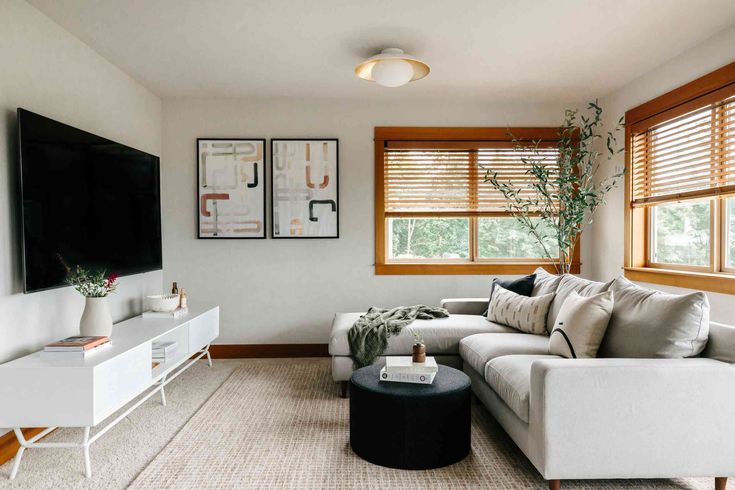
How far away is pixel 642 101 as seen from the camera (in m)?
3.96

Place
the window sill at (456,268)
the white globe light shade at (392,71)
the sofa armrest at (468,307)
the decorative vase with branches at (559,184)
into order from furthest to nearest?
the window sill at (456,268)
the decorative vase with branches at (559,184)
the sofa armrest at (468,307)
the white globe light shade at (392,71)

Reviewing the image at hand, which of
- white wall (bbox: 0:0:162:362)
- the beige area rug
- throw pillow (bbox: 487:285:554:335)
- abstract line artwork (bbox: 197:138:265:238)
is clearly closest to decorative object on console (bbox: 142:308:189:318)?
white wall (bbox: 0:0:162:362)

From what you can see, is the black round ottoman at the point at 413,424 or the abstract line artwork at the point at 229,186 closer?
the black round ottoman at the point at 413,424

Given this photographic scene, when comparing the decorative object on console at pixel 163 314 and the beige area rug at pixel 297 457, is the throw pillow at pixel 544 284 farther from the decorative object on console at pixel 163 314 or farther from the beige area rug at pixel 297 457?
the decorative object on console at pixel 163 314

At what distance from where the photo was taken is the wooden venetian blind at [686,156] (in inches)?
125

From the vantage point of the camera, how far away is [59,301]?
2.92m

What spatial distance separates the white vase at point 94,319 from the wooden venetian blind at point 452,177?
2.70 m

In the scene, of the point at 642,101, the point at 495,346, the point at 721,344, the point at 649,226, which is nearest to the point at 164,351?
the point at 495,346

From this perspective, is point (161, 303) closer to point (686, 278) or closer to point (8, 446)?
point (8, 446)

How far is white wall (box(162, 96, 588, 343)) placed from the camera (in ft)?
15.0

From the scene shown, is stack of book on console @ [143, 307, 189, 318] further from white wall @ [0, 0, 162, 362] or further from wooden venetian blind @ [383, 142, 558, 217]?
wooden venetian blind @ [383, 142, 558, 217]

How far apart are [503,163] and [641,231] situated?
1.36 m

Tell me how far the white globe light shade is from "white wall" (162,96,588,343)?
4.26ft

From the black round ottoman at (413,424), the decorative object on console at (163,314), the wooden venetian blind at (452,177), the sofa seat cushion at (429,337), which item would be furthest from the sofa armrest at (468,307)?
the decorative object on console at (163,314)
